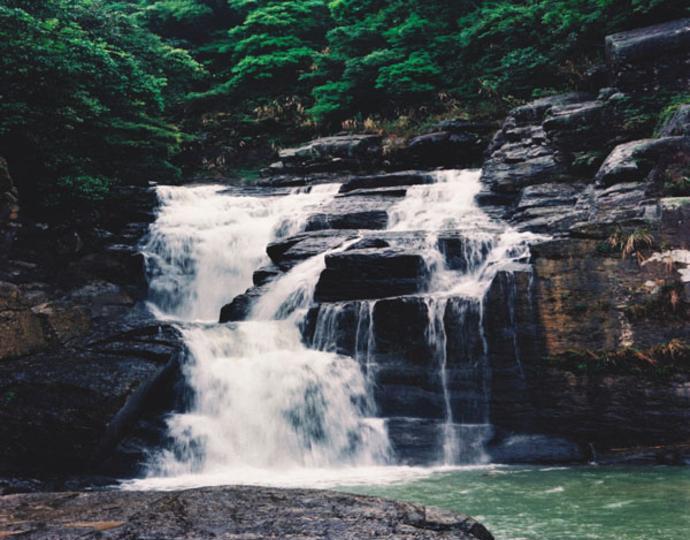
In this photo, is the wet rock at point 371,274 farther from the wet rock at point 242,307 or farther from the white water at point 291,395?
the wet rock at point 242,307

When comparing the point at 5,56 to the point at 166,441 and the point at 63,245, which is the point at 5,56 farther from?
the point at 166,441

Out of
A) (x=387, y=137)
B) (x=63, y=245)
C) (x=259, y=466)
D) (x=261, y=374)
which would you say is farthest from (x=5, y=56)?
(x=387, y=137)

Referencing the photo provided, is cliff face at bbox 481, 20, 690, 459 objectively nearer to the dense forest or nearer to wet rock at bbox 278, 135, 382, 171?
the dense forest

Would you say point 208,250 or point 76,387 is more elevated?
point 208,250

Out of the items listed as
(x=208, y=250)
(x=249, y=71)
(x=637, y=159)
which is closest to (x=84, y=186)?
(x=208, y=250)

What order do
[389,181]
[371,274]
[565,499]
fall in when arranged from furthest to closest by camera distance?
[389,181] → [371,274] → [565,499]

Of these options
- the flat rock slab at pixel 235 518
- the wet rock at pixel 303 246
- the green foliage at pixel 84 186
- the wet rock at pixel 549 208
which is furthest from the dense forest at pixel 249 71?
the flat rock slab at pixel 235 518

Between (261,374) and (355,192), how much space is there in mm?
8000

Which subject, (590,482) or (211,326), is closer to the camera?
(590,482)

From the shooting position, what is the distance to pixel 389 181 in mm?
17656

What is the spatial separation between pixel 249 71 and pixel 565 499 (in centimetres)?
2529

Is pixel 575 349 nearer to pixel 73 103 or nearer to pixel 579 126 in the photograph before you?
pixel 579 126

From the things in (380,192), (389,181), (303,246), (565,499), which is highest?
(389,181)

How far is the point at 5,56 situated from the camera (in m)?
14.1
